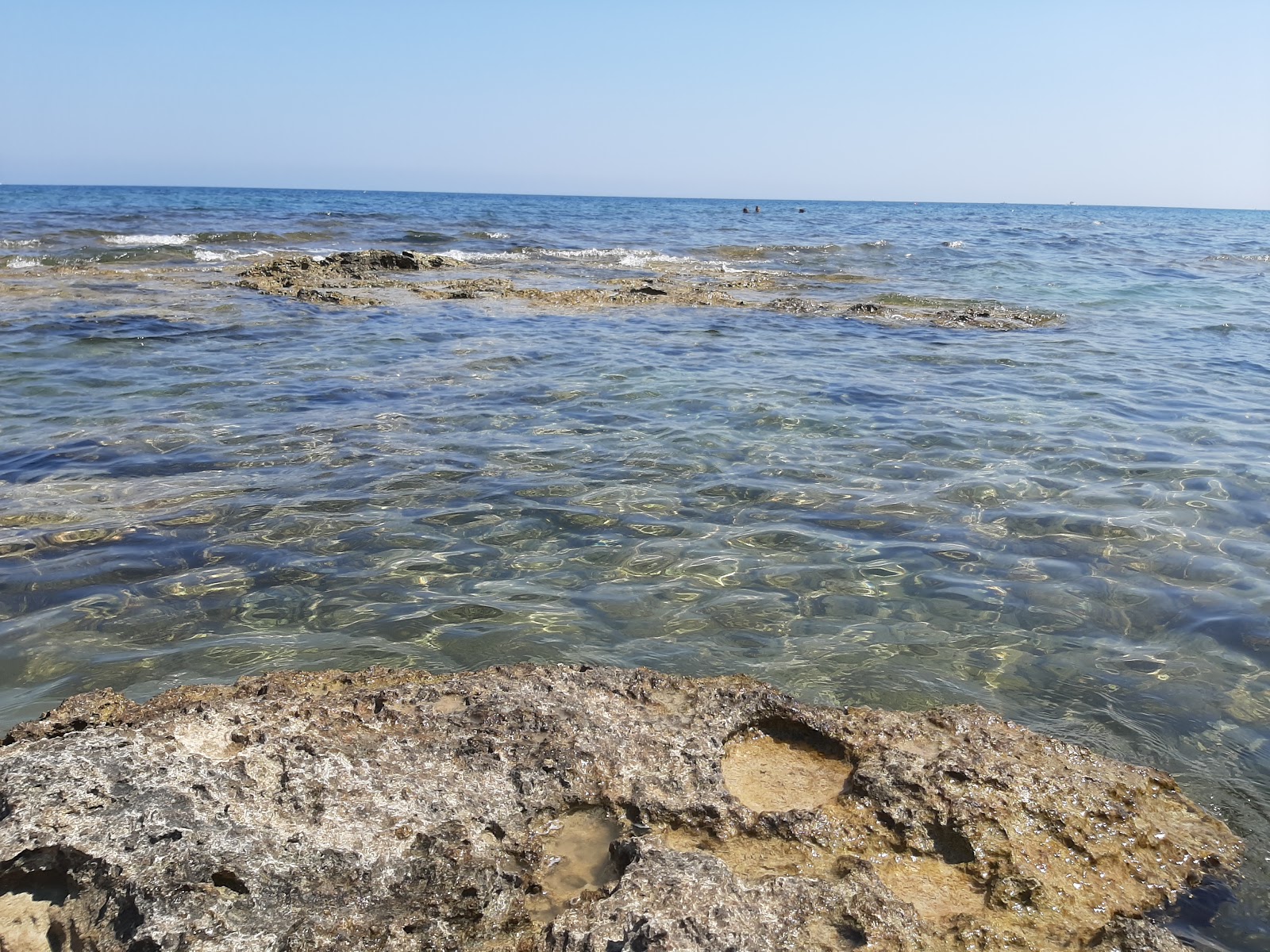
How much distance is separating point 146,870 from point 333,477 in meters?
4.02

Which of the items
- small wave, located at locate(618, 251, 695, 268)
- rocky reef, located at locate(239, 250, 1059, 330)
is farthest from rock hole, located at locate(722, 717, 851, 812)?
small wave, located at locate(618, 251, 695, 268)

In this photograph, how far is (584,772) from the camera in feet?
8.71

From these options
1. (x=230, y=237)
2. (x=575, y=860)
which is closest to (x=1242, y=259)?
(x=230, y=237)

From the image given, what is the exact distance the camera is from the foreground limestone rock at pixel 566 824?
81.0 inches

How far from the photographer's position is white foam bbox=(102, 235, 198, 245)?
859 inches

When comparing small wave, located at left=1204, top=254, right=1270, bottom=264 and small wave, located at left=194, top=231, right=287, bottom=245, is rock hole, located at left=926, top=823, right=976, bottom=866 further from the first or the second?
small wave, located at left=1204, top=254, right=1270, bottom=264

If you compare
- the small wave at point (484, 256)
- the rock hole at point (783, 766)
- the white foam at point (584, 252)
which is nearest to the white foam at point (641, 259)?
the white foam at point (584, 252)

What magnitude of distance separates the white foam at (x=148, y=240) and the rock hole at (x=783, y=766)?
23.3 m

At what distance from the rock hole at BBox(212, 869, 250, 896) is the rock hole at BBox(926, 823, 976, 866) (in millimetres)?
1887

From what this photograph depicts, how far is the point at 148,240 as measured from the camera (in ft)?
74.1

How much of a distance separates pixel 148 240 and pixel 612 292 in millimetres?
14755

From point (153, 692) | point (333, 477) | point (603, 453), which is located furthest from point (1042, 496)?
point (153, 692)

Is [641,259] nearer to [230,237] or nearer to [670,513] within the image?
[230,237]

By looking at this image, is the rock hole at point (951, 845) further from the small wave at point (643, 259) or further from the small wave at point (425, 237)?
the small wave at point (425, 237)
